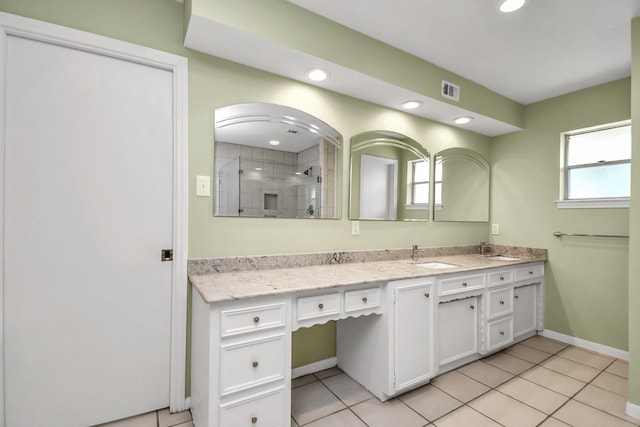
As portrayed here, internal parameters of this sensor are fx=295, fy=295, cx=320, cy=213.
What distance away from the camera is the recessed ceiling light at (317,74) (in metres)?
2.03

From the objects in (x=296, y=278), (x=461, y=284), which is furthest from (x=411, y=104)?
(x=296, y=278)

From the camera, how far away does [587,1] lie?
1708 millimetres

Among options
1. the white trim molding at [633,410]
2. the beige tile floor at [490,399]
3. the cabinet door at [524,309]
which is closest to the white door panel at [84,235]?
the beige tile floor at [490,399]

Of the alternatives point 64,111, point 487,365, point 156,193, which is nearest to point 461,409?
point 487,365

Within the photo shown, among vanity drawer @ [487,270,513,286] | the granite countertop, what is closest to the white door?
the granite countertop

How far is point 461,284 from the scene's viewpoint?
2273 millimetres

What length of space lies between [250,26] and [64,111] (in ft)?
3.51

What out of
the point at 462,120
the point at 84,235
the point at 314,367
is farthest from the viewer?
the point at 462,120

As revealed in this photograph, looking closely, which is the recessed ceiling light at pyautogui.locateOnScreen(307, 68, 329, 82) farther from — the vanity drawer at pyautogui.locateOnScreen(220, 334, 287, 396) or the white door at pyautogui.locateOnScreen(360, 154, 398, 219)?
the vanity drawer at pyautogui.locateOnScreen(220, 334, 287, 396)

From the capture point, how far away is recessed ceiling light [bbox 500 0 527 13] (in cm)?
168

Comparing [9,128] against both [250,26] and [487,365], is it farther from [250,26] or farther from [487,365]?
[487,365]

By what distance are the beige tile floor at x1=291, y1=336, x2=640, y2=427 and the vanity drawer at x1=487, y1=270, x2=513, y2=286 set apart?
64 centimetres

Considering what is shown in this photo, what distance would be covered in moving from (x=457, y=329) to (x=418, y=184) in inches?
52.4

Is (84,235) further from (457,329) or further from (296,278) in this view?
(457,329)
